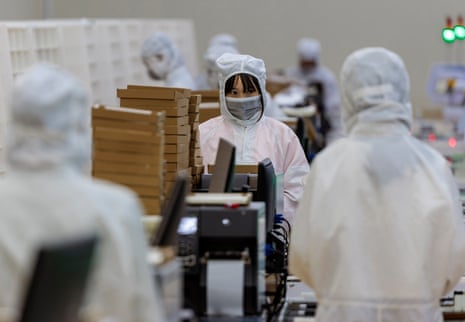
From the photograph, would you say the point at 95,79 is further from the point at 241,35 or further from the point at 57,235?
the point at 57,235

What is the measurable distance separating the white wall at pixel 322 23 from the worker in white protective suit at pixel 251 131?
10.9 metres

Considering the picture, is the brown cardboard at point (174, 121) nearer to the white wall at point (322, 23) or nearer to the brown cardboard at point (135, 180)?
the brown cardboard at point (135, 180)

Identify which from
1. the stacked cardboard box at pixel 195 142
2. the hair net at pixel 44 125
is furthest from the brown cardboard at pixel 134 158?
the hair net at pixel 44 125

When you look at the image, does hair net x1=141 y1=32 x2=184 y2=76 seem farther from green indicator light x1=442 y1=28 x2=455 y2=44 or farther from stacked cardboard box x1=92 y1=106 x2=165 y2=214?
stacked cardboard box x1=92 y1=106 x2=165 y2=214

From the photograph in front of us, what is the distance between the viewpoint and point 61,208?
10.0 ft

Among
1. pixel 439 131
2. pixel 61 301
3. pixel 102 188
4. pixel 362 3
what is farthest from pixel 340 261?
pixel 362 3

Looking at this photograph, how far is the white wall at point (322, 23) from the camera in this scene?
17.0 metres

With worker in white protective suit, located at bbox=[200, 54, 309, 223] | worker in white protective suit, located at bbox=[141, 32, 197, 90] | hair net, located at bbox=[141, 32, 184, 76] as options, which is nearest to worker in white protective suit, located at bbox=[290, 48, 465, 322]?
worker in white protective suit, located at bbox=[200, 54, 309, 223]

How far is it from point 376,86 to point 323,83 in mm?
9923

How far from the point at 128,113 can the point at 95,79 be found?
679cm

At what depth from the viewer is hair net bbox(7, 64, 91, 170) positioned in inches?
122

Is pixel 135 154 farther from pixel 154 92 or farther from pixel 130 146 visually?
pixel 154 92

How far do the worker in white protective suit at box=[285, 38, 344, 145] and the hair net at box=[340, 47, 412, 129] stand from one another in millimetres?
7919

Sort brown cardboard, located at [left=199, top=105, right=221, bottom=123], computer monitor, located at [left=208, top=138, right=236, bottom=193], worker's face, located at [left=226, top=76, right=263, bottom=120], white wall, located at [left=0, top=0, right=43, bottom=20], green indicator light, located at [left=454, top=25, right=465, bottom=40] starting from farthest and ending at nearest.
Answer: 1. white wall, located at [left=0, top=0, right=43, bottom=20]
2. green indicator light, located at [left=454, top=25, right=465, bottom=40]
3. brown cardboard, located at [left=199, top=105, right=221, bottom=123]
4. worker's face, located at [left=226, top=76, right=263, bottom=120]
5. computer monitor, located at [left=208, top=138, right=236, bottom=193]
